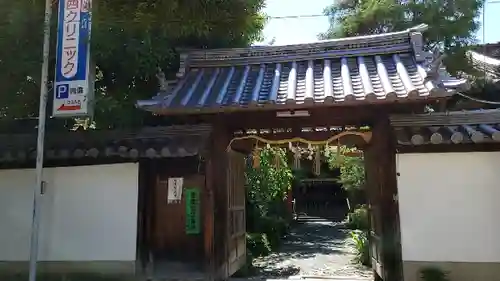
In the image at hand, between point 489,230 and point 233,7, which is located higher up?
point 233,7

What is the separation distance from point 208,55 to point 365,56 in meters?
3.27

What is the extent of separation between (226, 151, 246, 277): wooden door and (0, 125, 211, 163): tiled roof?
122cm

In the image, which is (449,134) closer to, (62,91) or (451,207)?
(451,207)

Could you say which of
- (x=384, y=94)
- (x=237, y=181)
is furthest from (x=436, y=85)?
(x=237, y=181)

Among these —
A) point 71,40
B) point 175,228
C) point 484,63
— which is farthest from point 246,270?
point 484,63

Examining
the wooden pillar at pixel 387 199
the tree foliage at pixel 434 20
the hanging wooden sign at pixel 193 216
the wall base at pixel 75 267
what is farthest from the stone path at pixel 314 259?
the tree foliage at pixel 434 20

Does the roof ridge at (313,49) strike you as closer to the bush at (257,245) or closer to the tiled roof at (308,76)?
the tiled roof at (308,76)

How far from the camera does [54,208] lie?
8.64 metres

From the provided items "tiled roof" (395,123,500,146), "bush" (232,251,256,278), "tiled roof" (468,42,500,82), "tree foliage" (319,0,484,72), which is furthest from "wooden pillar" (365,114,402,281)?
"tiled roof" (468,42,500,82)

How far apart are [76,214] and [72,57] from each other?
287 cm

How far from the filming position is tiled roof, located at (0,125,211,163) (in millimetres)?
7914

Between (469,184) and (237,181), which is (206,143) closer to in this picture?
(237,181)

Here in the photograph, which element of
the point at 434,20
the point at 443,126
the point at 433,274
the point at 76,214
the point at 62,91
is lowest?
the point at 433,274

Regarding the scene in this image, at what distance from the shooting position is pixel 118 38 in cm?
859
